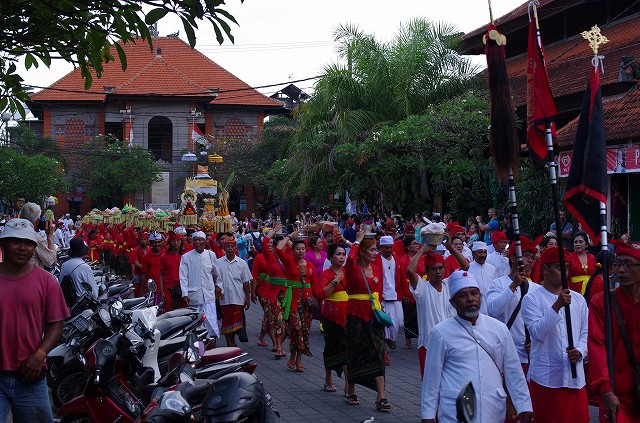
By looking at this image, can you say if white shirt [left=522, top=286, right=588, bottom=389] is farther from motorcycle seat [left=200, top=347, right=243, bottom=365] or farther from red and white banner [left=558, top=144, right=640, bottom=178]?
red and white banner [left=558, top=144, right=640, bottom=178]

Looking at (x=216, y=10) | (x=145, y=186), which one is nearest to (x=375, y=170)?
(x=216, y=10)

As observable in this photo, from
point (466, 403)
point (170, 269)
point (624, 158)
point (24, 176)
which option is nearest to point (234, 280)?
point (170, 269)

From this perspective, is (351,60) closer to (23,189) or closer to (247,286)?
(247,286)

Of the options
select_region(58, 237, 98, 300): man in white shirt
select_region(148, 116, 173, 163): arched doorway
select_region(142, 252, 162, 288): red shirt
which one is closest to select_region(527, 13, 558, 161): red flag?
select_region(58, 237, 98, 300): man in white shirt

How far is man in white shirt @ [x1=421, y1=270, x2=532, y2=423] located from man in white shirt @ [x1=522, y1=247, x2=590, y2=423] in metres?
0.98

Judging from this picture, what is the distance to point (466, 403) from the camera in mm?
5156

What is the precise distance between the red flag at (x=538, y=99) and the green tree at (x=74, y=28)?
7.75ft

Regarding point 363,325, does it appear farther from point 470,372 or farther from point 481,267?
point 470,372

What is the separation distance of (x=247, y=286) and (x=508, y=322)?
716 cm

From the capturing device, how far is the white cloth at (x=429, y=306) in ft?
29.1

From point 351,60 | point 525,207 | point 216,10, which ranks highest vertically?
point 351,60

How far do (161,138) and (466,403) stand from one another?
5712 cm

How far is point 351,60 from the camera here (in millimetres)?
28484

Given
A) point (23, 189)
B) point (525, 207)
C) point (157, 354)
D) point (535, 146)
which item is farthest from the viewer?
point (23, 189)
